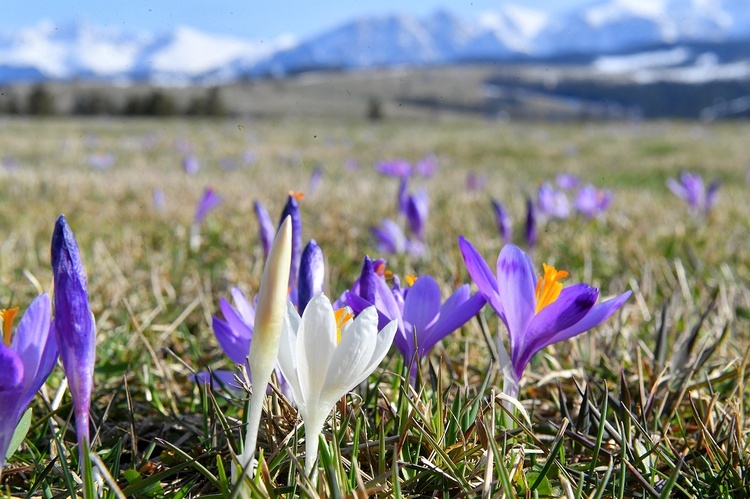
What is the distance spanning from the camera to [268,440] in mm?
970

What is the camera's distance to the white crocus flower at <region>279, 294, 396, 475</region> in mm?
768

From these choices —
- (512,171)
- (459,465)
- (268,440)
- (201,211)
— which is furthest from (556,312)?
(512,171)

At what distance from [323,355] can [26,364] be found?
357mm

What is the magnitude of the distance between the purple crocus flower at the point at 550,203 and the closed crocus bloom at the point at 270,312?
2690mm

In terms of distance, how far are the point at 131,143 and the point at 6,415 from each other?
10.5 m

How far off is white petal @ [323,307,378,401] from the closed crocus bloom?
0.07m

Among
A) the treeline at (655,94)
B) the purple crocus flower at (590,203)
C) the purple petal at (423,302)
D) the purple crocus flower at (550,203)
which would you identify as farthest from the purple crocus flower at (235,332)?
the treeline at (655,94)

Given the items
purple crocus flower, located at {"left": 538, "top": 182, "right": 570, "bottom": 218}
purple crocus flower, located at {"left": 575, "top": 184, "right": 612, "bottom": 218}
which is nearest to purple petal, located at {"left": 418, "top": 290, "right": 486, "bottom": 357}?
purple crocus flower, located at {"left": 538, "top": 182, "right": 570, "bottom": 218}

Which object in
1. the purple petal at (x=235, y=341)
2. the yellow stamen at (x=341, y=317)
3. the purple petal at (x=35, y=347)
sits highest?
the purple petal at (x=35, y=347)

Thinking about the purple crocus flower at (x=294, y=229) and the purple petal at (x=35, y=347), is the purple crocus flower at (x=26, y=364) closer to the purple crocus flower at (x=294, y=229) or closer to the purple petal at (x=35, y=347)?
the purple petal at (x=35, y=347)

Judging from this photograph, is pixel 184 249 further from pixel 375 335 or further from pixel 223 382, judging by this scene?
pixel 375 335

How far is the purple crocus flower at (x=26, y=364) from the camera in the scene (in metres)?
0.80

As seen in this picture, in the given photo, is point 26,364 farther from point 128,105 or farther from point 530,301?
point 128,105

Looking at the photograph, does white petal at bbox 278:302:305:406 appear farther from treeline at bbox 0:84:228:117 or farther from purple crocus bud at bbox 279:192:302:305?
treeline at bbox 0:84:228:117
